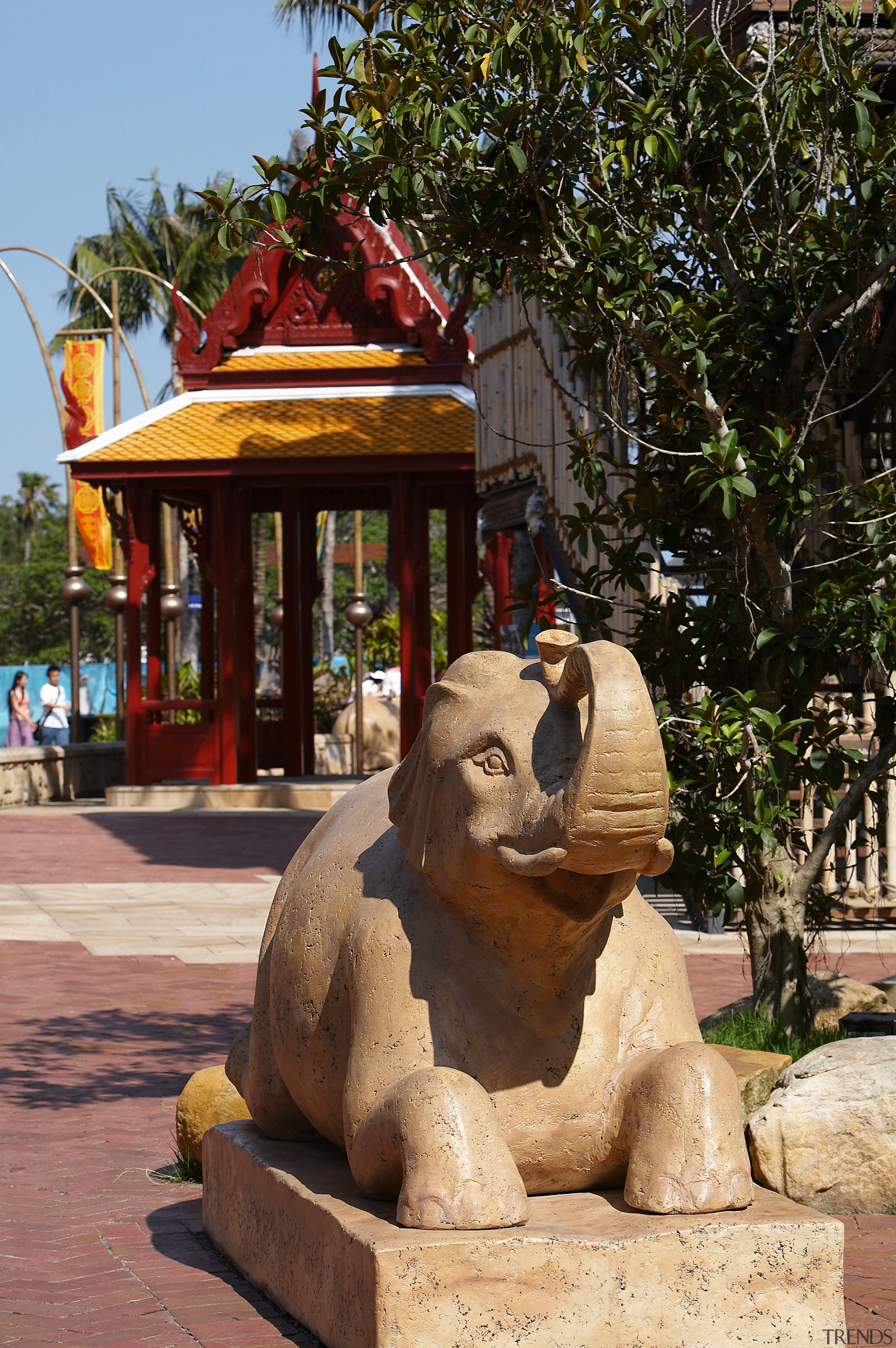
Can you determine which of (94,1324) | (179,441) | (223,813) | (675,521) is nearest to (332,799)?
(223,813)

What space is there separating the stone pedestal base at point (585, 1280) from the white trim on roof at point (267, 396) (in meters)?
17.2

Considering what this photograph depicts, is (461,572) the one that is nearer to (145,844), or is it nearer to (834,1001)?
(145,844)

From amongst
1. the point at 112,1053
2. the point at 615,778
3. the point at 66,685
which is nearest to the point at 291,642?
the point at 112,1053

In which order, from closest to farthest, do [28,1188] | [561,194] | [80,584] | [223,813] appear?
[28,1188]
[561,194]
[223,813]
[80,584]

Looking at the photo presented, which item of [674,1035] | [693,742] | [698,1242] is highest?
[693,742]

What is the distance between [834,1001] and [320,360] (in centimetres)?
1528

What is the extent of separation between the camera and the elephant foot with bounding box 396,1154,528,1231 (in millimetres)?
2947

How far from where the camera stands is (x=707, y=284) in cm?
643

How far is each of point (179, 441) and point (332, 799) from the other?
511 cm

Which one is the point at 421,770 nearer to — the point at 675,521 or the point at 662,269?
the point at 675,521

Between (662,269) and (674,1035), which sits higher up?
(662,269)

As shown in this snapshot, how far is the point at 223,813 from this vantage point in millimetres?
19359

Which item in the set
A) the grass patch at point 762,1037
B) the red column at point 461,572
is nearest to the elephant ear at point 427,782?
the grass patch at point 762,1037

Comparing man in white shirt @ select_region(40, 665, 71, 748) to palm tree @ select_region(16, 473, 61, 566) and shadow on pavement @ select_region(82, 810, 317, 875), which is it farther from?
palm tree @ select_region(16, 473, 61, 566)
